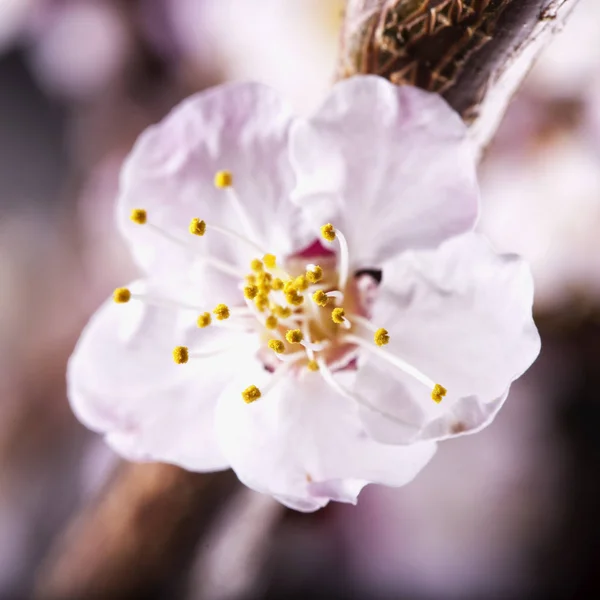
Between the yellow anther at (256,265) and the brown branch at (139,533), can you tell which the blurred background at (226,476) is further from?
the yellow anther at (256,265)

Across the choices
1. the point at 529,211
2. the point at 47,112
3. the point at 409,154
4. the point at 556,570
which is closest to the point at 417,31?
the point at 409,154

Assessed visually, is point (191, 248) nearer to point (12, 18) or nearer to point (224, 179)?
point (224, 179)

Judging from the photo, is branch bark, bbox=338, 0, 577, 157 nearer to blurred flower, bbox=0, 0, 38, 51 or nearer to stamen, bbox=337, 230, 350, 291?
stamen, bbox=337, 230, 350, 291

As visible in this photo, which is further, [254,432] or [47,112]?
[47,112]

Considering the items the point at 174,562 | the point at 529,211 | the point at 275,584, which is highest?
the point at 529,211

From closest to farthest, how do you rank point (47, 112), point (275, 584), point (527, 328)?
point (527, 328), point (275, 584), point (47, 112)

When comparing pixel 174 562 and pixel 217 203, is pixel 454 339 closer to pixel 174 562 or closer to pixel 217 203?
pixel 217 203

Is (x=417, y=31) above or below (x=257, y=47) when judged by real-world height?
above

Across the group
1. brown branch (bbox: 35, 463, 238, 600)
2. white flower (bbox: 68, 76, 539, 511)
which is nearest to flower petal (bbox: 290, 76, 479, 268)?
white flower (bbox: 68, 76, 539, 511)

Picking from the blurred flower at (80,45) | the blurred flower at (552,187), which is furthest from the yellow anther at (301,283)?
the blurred flower at (80,45)
